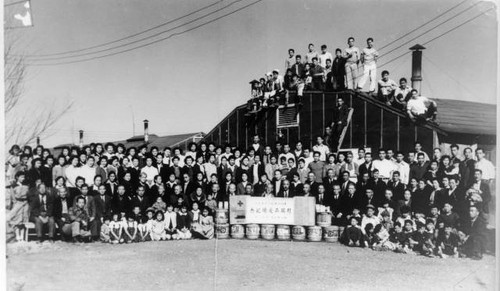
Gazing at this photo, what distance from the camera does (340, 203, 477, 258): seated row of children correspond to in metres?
7.19

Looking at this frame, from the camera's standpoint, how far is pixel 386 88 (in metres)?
8.51

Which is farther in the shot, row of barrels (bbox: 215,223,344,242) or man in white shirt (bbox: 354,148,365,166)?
man in white shirt (bbox: 354,148,365,166)

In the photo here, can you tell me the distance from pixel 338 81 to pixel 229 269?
4.07 m

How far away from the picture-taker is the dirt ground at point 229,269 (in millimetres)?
6477

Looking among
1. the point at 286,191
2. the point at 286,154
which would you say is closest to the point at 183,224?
the point at 286,191

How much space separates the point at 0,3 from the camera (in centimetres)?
654

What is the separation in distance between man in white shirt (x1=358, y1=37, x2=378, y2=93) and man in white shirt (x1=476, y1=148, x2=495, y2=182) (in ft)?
6.89

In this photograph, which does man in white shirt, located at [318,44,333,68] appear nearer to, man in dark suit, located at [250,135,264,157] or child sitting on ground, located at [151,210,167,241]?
man in dark suit, located at [250,135,264,157]

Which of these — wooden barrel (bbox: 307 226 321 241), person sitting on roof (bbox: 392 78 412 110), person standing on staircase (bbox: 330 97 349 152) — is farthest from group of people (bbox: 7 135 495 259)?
person sitting on roof (bbox: 392 78 412 110)

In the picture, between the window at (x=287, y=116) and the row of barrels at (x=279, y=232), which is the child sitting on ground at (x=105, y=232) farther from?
the window at (x=287, y=116)

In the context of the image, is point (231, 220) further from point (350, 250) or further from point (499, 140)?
point (499, 140)

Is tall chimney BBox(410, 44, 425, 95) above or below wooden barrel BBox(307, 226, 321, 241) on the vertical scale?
above

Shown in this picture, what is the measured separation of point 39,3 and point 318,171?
5074 mm

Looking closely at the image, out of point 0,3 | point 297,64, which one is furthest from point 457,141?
point 0,3
